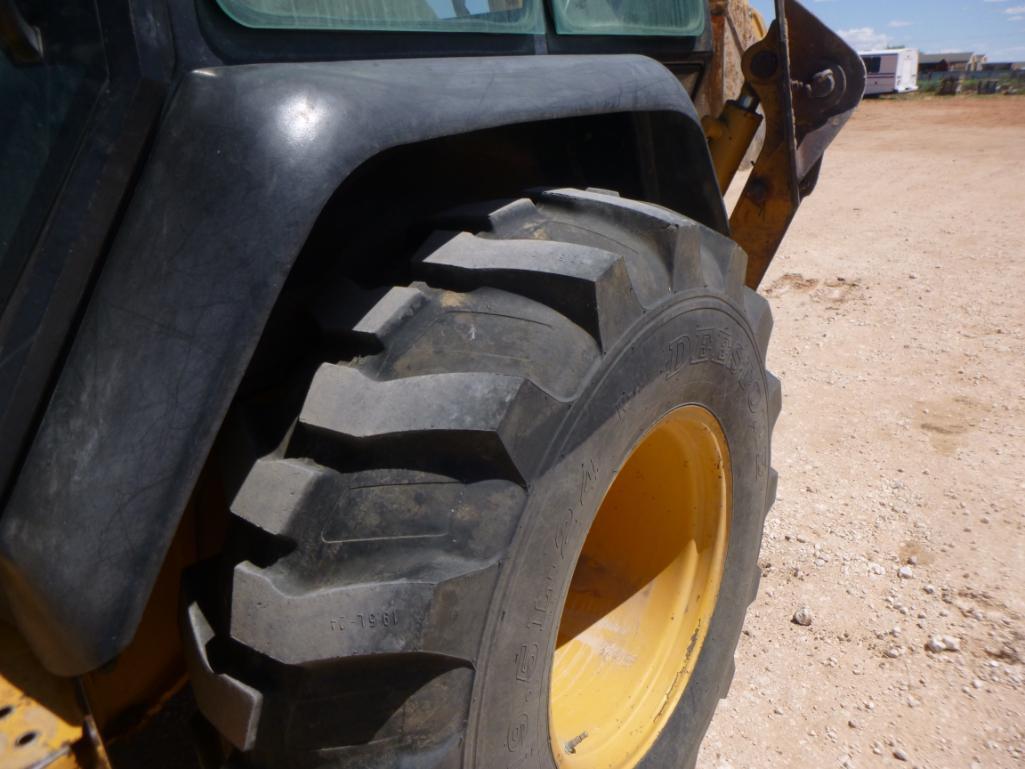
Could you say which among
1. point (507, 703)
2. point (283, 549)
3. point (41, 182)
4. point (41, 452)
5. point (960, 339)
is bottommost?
point (960, 339)

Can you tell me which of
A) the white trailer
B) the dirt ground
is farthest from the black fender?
the white trailer

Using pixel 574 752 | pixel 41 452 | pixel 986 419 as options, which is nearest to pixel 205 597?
pixel 41 452

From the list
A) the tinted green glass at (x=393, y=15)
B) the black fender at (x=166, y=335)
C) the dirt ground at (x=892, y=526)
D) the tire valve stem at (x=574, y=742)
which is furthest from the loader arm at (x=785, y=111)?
the black fender at (x=166, y=335)

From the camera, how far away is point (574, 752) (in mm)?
1428

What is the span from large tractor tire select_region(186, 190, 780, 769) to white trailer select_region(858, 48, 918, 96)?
29299mm

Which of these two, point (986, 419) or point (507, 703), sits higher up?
point (507, 703)

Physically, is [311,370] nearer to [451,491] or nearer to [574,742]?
[451,491]

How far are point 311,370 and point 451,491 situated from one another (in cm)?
25

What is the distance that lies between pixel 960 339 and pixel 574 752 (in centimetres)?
348

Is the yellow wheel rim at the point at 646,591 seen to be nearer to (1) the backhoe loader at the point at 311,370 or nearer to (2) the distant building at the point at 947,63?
(1) the backhoe loader at the point at 311,370

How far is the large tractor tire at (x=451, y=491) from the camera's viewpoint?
38.8 inches

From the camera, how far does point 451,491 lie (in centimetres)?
101

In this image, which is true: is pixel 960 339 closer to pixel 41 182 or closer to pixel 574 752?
pixel 574 752

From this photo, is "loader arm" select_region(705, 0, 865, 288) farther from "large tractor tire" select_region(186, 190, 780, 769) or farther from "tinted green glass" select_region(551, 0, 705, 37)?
"large tractor tire" select_region(186, 190, 780, 769)
